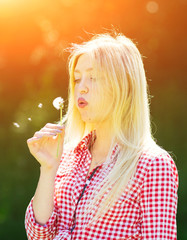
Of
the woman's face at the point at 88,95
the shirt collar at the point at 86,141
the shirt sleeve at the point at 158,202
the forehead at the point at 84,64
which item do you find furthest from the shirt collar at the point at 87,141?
the shirt sleeve at the point at 158,202

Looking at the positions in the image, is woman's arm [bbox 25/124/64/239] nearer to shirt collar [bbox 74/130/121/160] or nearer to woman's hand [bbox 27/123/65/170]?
woman's hand [bbox 27/123/65/170]

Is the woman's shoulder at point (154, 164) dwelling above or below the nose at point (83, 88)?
below

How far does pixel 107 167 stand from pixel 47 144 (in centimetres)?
24

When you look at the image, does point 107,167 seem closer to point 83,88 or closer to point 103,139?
point 103,139

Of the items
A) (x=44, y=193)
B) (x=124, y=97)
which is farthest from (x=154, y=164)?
(x=44, y=193)

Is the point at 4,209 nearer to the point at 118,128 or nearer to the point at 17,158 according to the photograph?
the point at 17,158

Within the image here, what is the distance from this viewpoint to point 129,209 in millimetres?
1597

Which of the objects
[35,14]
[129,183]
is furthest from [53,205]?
[35,14]

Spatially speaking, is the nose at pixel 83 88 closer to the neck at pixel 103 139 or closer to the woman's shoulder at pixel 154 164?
the neck at pixel 103 139

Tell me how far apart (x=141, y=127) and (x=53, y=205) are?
1.37 feet

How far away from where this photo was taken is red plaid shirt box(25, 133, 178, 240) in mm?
1548

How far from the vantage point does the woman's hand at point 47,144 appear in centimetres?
171

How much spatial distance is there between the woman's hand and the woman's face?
0.36 ft

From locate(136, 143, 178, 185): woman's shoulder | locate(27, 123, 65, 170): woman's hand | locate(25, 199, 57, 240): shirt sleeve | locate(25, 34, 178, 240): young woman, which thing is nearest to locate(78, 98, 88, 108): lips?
locate(25, 34, 178, 240): young woman
